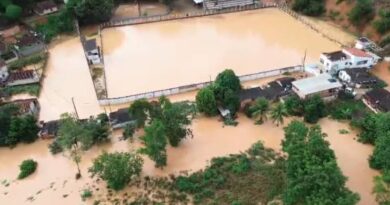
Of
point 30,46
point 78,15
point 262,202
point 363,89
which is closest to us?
point 262,202

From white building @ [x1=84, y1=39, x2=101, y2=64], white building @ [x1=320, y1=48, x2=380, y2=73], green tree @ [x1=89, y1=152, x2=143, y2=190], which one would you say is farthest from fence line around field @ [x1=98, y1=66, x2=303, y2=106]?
green tree @ [x1=89, y1=152, x2=143, y2=190]

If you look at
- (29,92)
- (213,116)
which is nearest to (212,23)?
(213,116)

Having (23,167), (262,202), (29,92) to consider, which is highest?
(29,92)

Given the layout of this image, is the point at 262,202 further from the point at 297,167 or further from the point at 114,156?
the point at 114,156

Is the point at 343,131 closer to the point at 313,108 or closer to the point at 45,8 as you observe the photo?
the point at 313,108

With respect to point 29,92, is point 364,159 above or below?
below

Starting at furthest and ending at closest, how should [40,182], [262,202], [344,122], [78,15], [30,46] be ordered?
[78,15]
[30,46]
[344,122]
[40,182]
[262,202]

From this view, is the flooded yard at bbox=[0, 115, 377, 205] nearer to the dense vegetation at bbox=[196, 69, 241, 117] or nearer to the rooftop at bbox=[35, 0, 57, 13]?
the dense vegetation at bbox=[196, 69, 241, 117]

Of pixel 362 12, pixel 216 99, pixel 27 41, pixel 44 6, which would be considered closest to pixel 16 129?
pixel 216 99

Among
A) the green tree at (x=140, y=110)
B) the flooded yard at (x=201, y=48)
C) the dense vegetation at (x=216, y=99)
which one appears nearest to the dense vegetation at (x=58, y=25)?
the flooded yard at (x=201, y=48)
